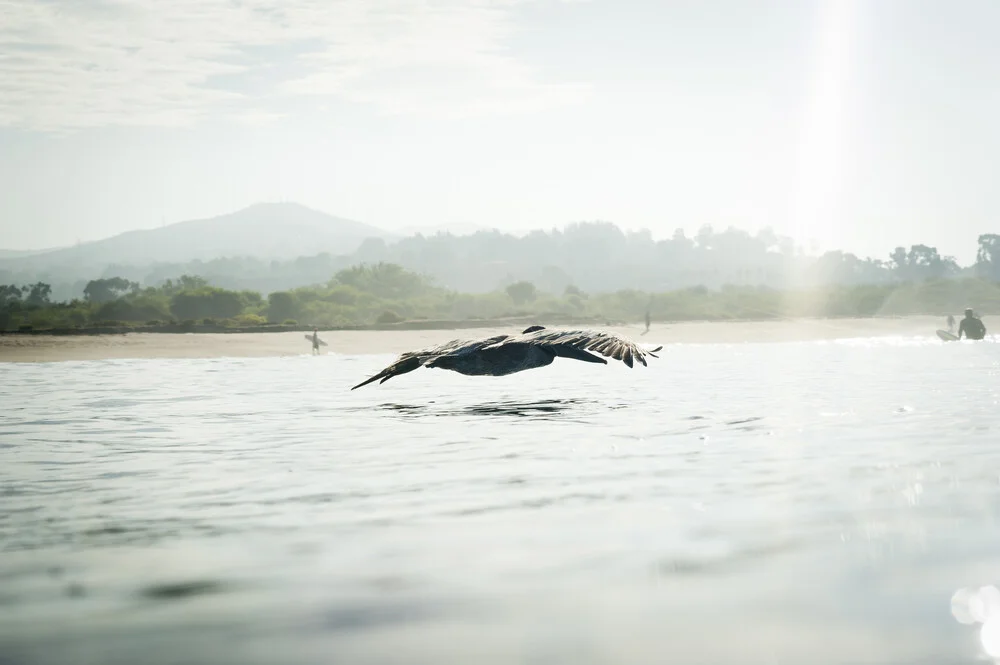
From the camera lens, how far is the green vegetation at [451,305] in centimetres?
7506

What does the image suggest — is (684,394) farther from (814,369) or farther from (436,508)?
(436,508)

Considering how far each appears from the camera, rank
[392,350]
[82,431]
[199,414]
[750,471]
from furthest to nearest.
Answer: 1. [392,350]
2. [199,414]
3. [82,431]
4. [750,471]

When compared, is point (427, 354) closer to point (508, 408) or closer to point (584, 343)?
point (508, 408)

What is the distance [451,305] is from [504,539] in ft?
312

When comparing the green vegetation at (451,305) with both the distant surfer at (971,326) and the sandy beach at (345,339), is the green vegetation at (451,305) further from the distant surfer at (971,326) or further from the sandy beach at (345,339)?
the distant surfer at (971,326)

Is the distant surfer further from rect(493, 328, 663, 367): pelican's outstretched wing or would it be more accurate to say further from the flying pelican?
rect(493, 328, 663, 367): pelican's outstretched wing

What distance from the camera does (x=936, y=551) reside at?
586cm

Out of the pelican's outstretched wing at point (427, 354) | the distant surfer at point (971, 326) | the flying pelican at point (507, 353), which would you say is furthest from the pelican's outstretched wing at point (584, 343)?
the distant surfer at point (971, 326)

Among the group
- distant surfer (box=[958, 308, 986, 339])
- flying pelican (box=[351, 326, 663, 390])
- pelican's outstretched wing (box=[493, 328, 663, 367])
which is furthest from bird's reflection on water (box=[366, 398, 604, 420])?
distant surfer (box=[958, 308, 986, 339])

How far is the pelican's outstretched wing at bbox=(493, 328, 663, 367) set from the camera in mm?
13461

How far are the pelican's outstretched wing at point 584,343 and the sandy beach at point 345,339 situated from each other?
98.9 feet

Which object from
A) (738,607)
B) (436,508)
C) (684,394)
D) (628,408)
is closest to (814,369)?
(684,394)

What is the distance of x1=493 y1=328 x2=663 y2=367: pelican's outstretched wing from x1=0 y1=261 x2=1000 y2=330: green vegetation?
4475 centimetres

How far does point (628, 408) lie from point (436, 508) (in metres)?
8.98
